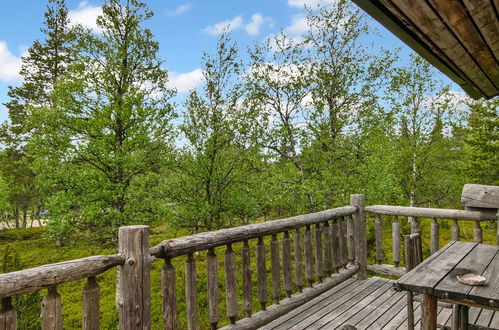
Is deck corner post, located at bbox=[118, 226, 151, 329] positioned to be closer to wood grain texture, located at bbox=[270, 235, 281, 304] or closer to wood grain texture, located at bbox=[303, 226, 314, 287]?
wood grain texture, located at bbox=[270, 235, 281, 304]

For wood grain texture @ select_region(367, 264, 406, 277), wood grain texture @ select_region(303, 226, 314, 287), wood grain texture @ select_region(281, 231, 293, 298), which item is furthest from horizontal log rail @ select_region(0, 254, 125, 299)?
wood grain texture @ select_region(367, 264, 406, 277)

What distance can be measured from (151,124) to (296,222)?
710 centimetres

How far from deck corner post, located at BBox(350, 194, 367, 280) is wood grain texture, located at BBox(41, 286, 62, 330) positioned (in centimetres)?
396

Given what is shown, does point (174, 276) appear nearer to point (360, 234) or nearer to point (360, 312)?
point (360, 312)

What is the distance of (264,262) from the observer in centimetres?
312

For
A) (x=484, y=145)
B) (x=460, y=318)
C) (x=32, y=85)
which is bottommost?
(x=460, y=318)

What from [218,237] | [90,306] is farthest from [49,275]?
[218,237]

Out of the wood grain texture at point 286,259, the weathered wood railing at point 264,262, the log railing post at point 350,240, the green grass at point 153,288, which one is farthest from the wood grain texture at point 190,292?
the green grass at point 153,288

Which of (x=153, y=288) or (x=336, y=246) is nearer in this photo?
(x=336, y=246)

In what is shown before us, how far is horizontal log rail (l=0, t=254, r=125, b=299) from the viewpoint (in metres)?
1.54

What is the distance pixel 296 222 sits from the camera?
11.8ft

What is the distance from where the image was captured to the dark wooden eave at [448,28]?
66.6 inches

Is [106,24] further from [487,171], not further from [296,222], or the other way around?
[487,171]

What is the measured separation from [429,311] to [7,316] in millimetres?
A: 2462
